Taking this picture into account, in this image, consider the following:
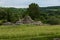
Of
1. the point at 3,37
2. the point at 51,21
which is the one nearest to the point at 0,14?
the point at 51,21

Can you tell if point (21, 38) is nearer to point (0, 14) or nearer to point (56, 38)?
point (56, 38)

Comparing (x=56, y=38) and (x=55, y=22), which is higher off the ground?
(x=56, y=38)

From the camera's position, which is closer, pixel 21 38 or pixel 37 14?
pixel 21 38

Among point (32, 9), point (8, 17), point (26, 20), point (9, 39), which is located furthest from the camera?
point (32, 9)

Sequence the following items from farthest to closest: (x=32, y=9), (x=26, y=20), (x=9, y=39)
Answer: (x=32, y=9) < (x=26, y=20) < (x=9, y=39)

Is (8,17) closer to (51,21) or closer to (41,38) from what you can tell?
(51,21)

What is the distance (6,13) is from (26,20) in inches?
303

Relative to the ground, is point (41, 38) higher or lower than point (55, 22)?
higher

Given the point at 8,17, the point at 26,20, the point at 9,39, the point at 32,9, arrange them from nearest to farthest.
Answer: the point at 9,39 < the point at 26,20 < the point at 8,17 < the point at 32,9

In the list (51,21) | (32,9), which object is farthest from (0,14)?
(51,21)

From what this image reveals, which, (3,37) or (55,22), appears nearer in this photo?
(3,37)

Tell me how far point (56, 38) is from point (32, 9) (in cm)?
3055

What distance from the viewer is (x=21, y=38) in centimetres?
1612

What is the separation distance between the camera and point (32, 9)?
46.9 meters
